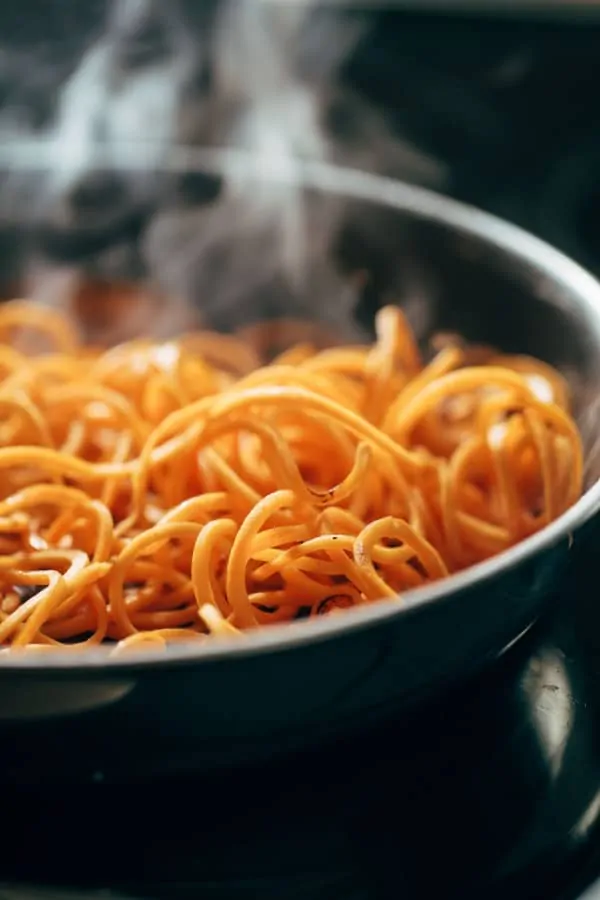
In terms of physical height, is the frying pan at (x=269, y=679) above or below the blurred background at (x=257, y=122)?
below

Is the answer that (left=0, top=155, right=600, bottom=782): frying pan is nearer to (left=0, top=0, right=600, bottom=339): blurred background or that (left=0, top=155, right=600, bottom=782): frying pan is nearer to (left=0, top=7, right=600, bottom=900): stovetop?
(left=0, top=7, right=600, bottom=900): stovetop

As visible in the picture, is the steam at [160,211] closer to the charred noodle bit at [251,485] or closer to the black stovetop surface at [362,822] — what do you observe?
the charred noodle bit at [251,485]

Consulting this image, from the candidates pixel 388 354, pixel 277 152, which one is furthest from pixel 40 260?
pixel 388 354

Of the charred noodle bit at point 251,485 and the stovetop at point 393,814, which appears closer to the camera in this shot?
the stovetop at point 393,814

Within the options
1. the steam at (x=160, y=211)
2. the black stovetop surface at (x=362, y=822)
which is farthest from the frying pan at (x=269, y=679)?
the steam at (x=160, y=211)

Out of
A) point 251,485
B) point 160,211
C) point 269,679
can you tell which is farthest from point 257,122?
point 269,679

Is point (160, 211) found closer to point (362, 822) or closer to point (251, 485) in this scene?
point (251, 485)

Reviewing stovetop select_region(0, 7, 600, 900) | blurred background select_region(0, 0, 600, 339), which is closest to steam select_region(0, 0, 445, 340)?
blurred background select_region(0, 0, 600, 339)
